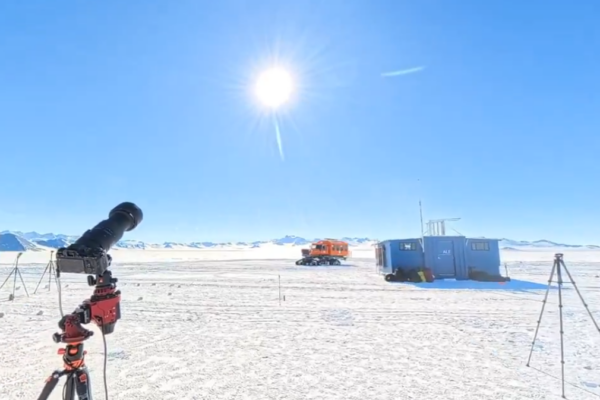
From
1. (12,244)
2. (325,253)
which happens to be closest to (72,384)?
(325,253)

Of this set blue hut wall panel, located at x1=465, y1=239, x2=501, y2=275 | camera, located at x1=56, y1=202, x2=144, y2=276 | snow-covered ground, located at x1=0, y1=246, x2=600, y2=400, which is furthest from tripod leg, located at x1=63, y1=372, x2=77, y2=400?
blue hut wall panel, located at x1=465, y1=239, x2=501, y2=275

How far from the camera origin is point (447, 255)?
19.3m

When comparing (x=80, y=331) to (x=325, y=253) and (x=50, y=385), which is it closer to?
(x=50, y=385)

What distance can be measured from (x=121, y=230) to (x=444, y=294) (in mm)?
13254

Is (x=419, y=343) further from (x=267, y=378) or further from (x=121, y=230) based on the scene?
(x=121, y=230)

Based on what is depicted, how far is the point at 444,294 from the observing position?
13.1 metres

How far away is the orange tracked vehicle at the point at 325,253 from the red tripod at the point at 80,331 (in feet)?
105

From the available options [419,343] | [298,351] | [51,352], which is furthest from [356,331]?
[51,352]

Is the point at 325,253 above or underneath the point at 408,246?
underneath

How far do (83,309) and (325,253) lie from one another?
33.8 m

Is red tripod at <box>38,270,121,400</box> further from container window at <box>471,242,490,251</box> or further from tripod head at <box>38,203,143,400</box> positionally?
container window at <box>471,242,490,251</box>

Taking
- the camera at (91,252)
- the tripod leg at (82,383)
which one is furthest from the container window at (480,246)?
the tripod leg at (82,383)

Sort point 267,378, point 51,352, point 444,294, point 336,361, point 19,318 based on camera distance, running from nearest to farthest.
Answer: point 267,378 → point 336,361 → point 51,352 → point 19,318 → point 444,294

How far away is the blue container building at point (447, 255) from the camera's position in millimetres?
19109
